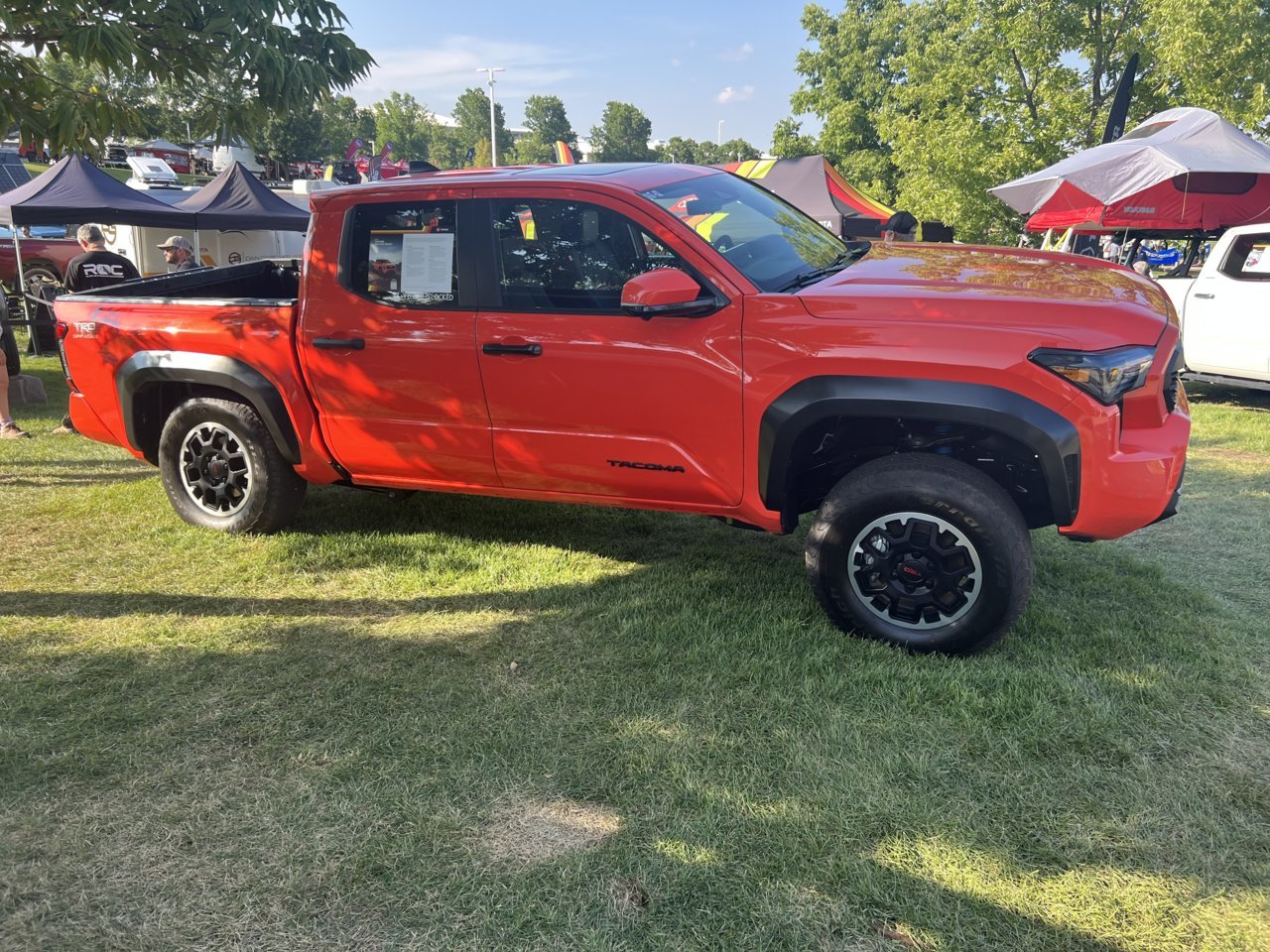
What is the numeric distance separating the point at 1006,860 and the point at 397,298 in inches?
134

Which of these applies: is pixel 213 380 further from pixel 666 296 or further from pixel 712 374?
pixel 712 374

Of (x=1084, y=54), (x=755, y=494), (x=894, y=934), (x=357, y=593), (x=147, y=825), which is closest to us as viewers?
(x=894, y=934)

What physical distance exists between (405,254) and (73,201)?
9626 millimetres

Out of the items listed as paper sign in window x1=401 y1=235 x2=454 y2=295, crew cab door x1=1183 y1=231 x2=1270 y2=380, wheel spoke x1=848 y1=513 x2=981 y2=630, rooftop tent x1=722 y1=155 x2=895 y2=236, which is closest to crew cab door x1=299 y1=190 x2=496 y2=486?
paper sign in window x1=401 y1=235 x2=454 y2=295

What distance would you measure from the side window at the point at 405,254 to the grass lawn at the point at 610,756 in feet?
4.71

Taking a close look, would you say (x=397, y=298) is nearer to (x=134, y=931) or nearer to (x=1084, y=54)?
(x=134, y=931)

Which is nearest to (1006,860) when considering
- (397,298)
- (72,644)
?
(397,298)

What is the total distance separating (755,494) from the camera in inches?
149

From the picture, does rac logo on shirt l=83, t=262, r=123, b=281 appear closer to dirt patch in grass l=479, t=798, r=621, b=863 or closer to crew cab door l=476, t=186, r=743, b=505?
crew cab door l=476, t=186, r=743, b=505

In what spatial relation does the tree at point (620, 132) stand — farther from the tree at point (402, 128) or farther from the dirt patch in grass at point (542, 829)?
the dirt patch in grass at point (542, 829)

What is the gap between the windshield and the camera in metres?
3.88

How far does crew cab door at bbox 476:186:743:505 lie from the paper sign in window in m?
0.22

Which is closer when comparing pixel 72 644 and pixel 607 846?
pixel 607 846

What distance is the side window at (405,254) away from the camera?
4.21 m
